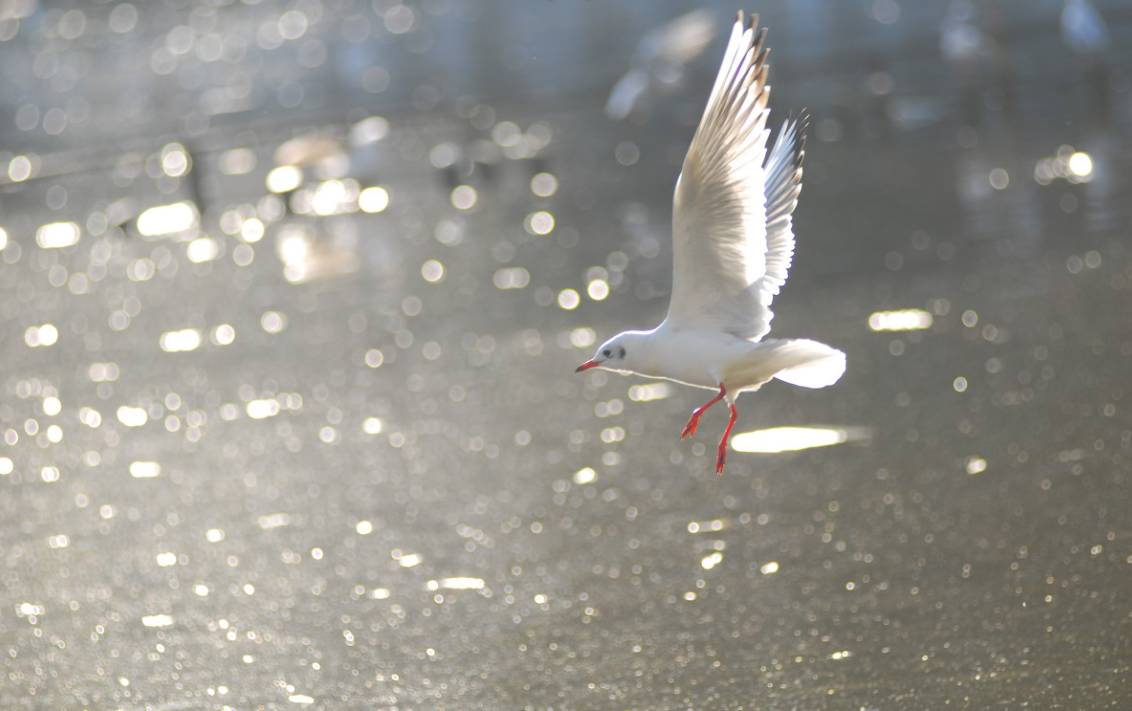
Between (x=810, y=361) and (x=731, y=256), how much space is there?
48cm

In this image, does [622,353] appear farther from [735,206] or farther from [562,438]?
[562,438]

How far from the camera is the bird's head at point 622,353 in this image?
645 cm

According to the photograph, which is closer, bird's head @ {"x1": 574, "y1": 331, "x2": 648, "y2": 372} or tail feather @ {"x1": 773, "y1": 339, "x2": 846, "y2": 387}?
tail feather @ {"x1": 773, "y1": 339, "x2": 846, "y2": 387}

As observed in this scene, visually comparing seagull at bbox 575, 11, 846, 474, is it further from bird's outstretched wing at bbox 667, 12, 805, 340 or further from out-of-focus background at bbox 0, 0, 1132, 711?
out-of-focus background at bbox 0, 0, 1132, 711

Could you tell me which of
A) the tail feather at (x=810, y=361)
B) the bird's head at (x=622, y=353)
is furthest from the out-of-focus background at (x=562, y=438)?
the bird's head at (x=622, y=353)

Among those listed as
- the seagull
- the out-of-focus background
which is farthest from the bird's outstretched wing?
the out-of-focus background

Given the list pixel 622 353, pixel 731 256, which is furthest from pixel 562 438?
pixel 731 256

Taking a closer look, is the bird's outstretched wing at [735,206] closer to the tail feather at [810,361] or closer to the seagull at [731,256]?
the seagull at [731,256]

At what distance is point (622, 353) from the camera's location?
6.48m

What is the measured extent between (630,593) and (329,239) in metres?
11.3

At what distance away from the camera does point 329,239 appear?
18109mm

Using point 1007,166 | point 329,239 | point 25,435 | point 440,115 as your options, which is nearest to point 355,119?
point 440,115

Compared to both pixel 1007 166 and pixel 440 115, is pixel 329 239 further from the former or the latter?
pixel 440 115

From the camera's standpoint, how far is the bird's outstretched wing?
6070 millimetres
